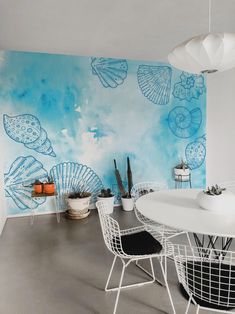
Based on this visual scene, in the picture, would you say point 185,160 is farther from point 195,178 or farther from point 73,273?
point 73,273

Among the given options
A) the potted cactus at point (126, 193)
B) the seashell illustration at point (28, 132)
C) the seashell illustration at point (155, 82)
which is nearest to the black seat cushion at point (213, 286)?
the potted cactus at point (126, 193)

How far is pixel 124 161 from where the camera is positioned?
4.56 m

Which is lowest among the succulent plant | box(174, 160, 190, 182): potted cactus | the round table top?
box(174, 160, 190, 182): potted cactus

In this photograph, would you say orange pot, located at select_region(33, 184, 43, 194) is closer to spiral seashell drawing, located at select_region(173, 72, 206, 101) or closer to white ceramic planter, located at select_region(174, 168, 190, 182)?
white ceramic planter, located at select_region(174, 168, 190, 182)

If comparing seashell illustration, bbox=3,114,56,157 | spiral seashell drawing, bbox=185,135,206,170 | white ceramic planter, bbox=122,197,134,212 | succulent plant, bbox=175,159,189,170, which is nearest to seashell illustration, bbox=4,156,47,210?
seashell illustration, bbox=3,114,56,157

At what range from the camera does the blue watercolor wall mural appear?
397 centimetres

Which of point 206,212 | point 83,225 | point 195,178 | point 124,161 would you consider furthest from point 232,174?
point 206,212

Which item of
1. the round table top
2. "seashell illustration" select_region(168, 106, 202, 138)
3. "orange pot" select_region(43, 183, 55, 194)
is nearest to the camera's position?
the round table top

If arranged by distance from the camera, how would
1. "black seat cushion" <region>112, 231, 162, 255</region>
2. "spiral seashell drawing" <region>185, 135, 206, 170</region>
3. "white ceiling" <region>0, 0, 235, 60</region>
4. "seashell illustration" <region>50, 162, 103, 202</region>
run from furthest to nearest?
"spiral seashell drawing" <region>185, 135, 206, 170</region> < "seashell illustration" <region>50, 162, 103, 202</region> < "white ceiling" <region>0, 0, 235, 60</region> < "black seat cushion" <region>112, 231, 162, 255</region>

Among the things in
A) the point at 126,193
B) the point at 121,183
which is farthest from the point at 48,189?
the point at 126,193

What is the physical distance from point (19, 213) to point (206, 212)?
3.00m

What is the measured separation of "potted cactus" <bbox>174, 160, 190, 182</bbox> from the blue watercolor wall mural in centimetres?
13

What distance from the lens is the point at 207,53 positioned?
1.88 metres

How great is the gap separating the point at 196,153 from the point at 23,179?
9.93ft
